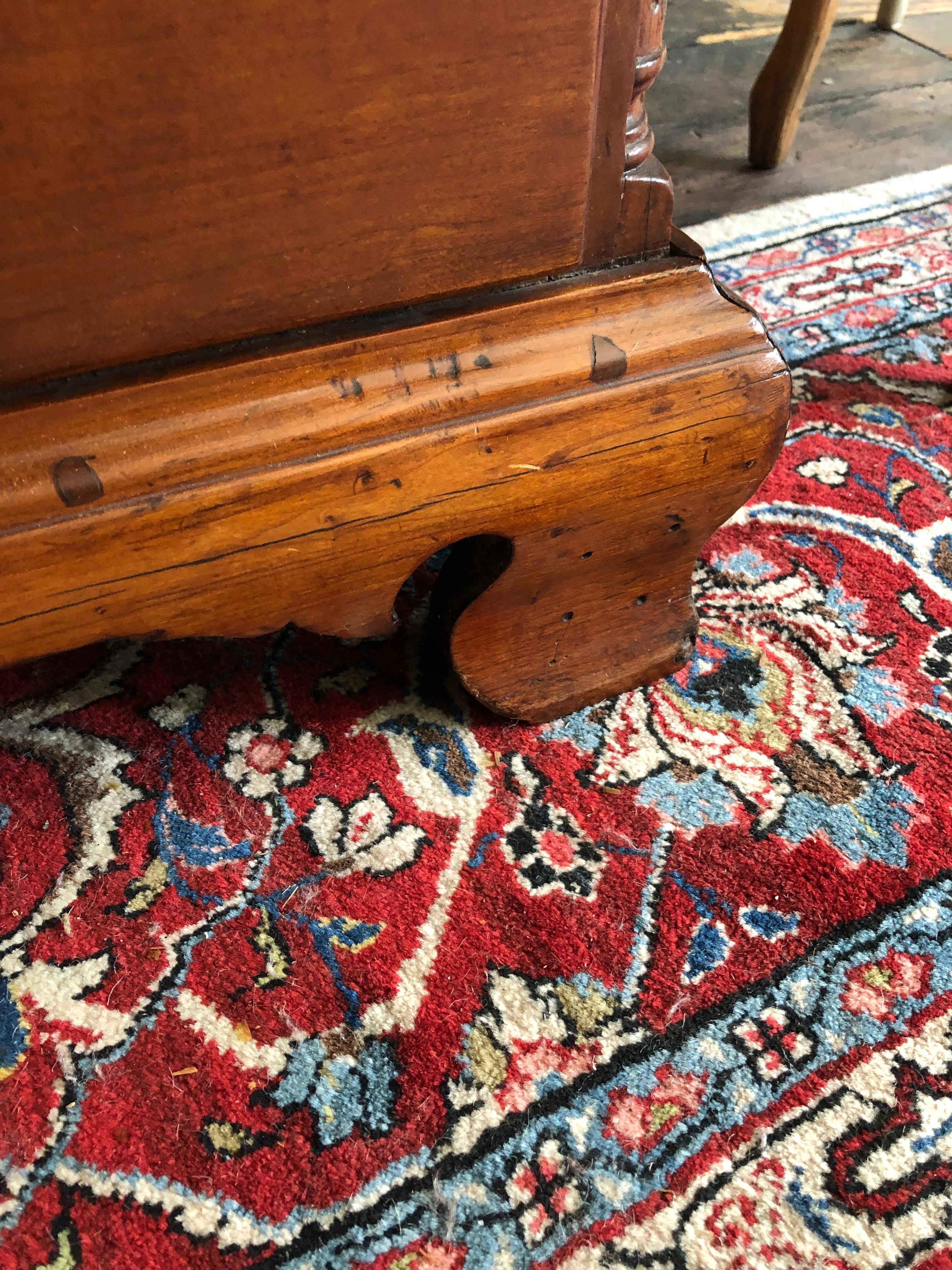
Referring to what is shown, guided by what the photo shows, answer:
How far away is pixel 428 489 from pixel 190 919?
38 cm

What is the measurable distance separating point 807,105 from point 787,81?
0.39 meters

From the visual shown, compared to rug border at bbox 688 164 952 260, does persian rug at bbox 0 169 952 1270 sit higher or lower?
lower

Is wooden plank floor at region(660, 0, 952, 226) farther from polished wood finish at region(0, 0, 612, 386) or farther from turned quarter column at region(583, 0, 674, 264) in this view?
polished wood finish at region(0, 0, 612, 386)

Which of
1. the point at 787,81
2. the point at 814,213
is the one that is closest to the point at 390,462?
the point at 814,213

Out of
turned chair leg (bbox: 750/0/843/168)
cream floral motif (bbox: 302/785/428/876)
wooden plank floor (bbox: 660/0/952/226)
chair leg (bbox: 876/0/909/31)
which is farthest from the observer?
chair leg (bbox: 876/0/909/31)

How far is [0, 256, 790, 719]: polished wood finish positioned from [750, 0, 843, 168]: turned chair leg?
1.07 m

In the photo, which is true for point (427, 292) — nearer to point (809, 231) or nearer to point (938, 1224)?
Result: point (938, 1224)

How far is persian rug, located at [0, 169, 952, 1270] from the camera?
60 cm

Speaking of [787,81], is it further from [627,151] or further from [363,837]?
[363,837]

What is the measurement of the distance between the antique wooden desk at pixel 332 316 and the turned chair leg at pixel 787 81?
3.45 feet

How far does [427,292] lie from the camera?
0.65 m

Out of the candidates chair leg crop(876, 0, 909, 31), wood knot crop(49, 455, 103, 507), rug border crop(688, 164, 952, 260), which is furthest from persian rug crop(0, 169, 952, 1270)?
chair leg crop(876, 0, 909, 31)

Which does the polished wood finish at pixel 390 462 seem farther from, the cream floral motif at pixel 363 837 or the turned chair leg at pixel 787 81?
the turned chair leg at pixel 787 81

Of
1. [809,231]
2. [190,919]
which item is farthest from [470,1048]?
[809,231]
